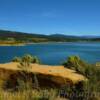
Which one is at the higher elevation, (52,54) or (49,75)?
(49,75)

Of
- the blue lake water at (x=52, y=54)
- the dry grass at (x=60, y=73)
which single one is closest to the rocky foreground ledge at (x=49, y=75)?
the dry grass at (x=60, y=73)

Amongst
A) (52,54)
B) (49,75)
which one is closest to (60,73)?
(49,75)

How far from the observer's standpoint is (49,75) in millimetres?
9656

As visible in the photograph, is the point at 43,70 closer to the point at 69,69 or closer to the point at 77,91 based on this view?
the point at 69,69

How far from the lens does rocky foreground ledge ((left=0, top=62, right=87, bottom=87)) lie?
9.37 metres

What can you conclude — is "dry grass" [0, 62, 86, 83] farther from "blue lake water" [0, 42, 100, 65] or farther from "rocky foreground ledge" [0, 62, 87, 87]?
"blue lake water" [0, 42, 100, 65]

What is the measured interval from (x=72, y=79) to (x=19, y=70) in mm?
1715

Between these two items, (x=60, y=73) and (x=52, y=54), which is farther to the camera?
(x=52, y=54)

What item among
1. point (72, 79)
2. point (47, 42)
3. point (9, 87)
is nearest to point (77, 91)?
point (72, 79)

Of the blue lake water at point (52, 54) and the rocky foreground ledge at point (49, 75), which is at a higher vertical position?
the rocky foreground ledge at point (49, 75)

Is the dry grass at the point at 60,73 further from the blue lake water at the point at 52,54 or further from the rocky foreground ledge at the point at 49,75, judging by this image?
the blue lake water at the point at 52,54

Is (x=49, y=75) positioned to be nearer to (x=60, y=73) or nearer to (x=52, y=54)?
(x=60, y=73)

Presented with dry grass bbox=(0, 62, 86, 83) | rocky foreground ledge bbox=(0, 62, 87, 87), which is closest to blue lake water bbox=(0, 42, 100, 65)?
dry grass bbox=(0, 62, 86, 83)

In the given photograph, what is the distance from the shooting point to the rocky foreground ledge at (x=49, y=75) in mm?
9367
